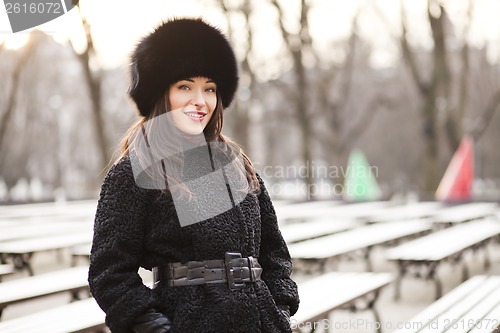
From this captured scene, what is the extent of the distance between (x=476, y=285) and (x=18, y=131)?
103 feet

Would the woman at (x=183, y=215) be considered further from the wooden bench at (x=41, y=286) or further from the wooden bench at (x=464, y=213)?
the wooden bench at (x=464, y=213)

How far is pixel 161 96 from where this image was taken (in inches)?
96.0

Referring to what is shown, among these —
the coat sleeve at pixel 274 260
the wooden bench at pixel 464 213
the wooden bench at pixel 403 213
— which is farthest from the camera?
the wooden bench at pixel 403 213

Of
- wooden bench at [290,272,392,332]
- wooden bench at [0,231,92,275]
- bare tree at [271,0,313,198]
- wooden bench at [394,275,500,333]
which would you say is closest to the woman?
wooden bench at [290,272,392,332]

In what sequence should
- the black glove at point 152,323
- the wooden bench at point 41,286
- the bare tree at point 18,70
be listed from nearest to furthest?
1. the black glove at point 152,323
2. the wooden bench at point 41,286
3. the bare tree at point 18,70

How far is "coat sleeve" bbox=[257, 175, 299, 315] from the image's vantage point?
2.54 m

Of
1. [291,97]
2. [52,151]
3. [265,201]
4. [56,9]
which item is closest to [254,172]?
[265,201]

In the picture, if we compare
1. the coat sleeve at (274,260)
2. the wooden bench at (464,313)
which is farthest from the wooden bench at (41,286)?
the coat sleeve at (274,260)

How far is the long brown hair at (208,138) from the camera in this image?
2.39m

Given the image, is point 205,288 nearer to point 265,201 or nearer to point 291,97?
point 265,201

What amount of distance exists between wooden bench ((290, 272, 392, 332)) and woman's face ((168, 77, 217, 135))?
2.42 meters

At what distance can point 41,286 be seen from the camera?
17.8ft

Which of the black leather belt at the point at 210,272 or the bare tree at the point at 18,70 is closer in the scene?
the black leather belt at the point at 210,272

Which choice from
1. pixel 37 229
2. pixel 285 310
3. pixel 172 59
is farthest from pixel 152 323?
pixel 37 229
